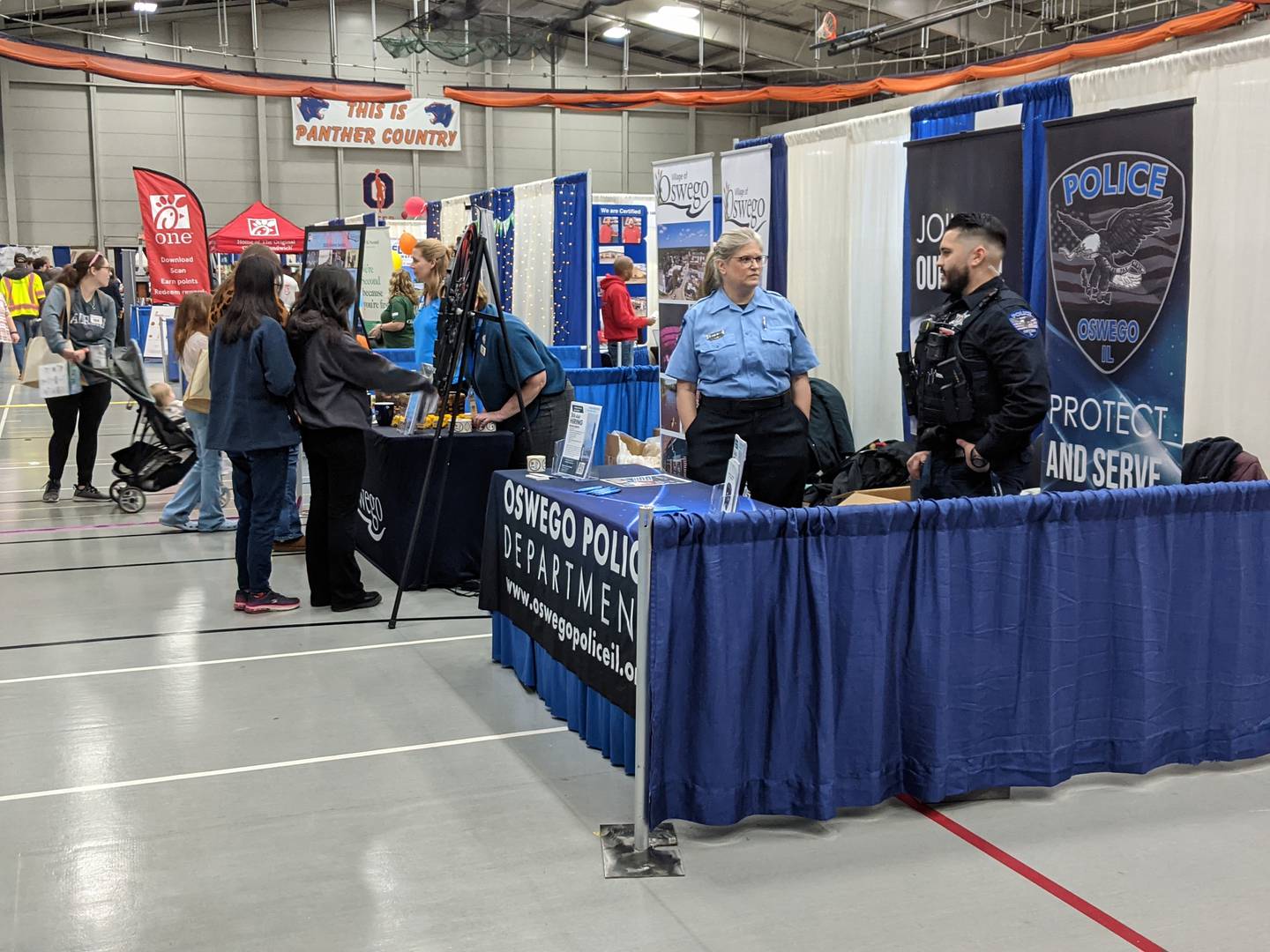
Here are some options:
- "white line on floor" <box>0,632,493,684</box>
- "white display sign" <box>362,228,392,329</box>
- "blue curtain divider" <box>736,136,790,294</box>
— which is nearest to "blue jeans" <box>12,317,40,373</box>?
"white display sign" <box>362,228,392,329</box>

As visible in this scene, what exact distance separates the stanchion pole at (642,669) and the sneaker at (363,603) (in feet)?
8.65

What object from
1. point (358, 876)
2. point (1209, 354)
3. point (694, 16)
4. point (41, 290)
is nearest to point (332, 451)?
point (358, 876)

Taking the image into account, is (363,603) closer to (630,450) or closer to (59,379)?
(630,450)

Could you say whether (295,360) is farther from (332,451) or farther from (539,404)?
(539,404)

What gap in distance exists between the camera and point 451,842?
2936mm

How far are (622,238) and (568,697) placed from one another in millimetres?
9136

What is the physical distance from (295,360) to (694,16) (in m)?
16.8

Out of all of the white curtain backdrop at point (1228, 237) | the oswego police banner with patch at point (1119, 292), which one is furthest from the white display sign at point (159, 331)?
the white curtain backdrop at point (1228, 237)

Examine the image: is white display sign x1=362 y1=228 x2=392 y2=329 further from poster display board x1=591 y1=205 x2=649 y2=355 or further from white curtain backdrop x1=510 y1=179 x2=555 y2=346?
white curtain backdrop x1=510 y1=179 x2=555 y2=346

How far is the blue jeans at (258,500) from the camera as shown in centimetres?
489

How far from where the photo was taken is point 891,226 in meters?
5.79

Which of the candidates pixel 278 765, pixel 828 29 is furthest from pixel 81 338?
pixel 828 29

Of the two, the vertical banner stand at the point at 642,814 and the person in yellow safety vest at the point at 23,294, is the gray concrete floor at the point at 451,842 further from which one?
the person in yellow safety vest at the point at 23,294

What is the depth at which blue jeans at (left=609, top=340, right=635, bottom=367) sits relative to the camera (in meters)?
11.6
